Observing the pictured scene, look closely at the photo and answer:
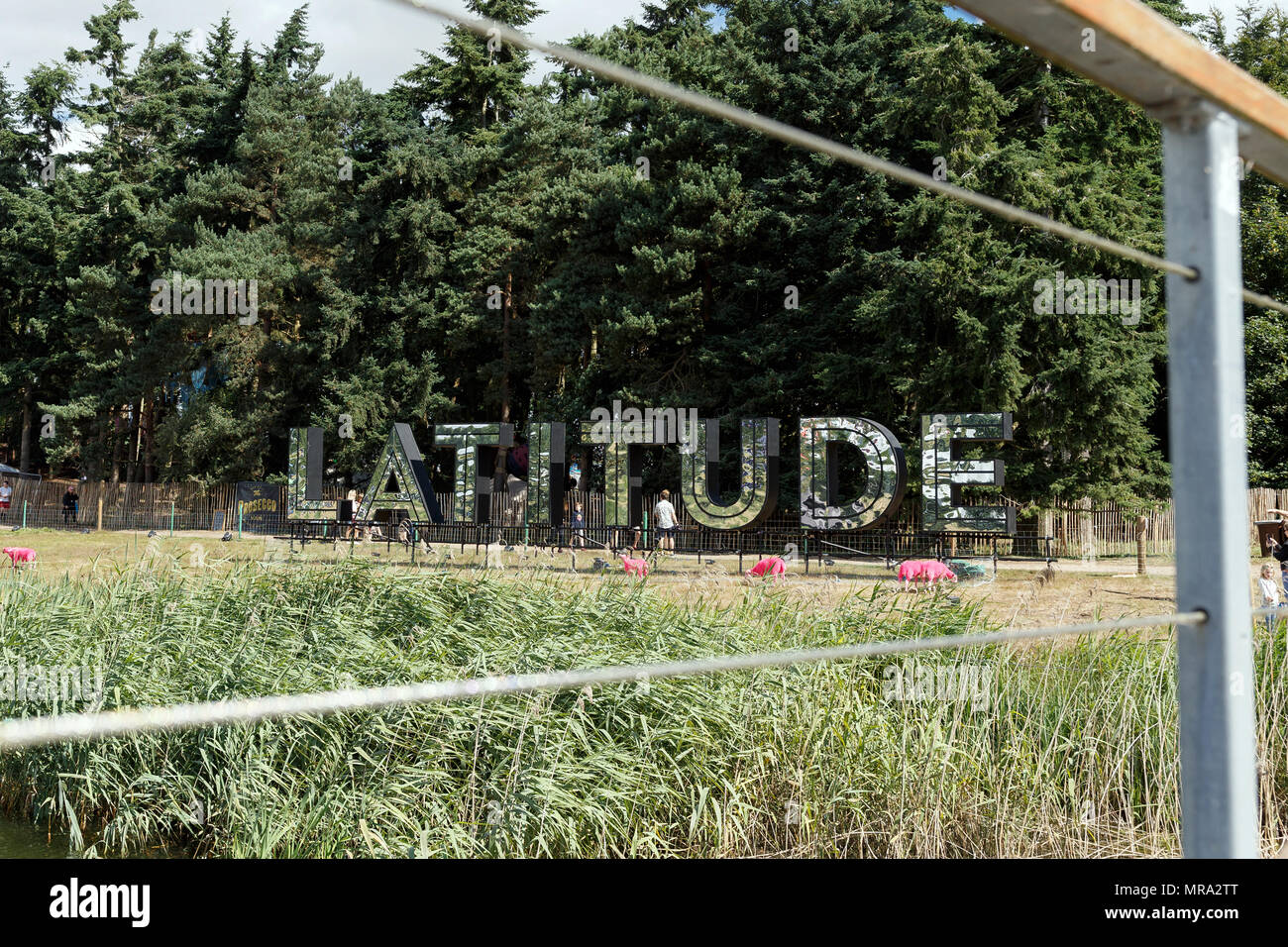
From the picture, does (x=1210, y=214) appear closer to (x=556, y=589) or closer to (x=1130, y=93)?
(x=1130, y=93)

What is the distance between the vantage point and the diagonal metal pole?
1.14 metres

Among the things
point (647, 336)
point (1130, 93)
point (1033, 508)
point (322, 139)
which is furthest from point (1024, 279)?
point (322, 139)

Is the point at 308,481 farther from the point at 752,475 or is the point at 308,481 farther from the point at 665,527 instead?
the point at 752,475

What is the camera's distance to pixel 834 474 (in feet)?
62.0

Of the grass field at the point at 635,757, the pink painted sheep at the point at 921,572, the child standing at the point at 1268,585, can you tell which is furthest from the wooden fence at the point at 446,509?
the grass field at the point at 635,757

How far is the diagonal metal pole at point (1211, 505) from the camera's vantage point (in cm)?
114

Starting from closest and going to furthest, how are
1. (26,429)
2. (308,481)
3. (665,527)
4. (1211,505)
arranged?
(1211,505) < (665,527) < (308,481) < (26,429)

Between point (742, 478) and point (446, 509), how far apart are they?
13014mm

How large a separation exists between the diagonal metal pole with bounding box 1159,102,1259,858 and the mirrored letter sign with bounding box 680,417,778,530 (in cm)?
1694

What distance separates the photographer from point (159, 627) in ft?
21.9

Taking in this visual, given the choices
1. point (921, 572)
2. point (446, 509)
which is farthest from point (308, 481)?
point (921, 572)

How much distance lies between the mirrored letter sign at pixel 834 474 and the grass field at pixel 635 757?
1149 cm

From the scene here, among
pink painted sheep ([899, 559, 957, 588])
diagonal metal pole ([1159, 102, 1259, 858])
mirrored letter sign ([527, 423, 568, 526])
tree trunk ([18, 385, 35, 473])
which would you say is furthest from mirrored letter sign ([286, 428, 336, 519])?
tree trunk ([18, 385, 35, 473])
